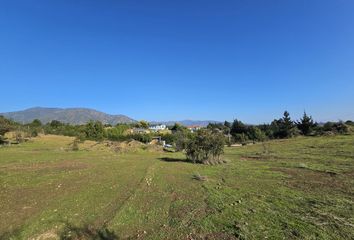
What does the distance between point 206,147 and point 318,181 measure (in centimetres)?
1341

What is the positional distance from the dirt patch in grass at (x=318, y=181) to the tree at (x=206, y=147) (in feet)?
31.5

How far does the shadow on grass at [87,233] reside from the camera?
25.1 ft

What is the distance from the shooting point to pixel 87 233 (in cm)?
791

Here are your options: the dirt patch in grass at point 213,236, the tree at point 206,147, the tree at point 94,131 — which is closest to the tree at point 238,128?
the tree at point 94,131

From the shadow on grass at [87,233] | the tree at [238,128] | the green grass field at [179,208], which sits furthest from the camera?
the tree at [238,128]

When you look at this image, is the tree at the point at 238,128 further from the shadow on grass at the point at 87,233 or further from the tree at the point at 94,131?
the shadow on grass at the point at 87,233

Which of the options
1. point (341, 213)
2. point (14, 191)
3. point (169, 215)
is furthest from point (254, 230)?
point (14, 191)

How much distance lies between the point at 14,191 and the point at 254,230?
38.1ft

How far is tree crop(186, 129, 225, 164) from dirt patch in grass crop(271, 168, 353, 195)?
9.59 meters

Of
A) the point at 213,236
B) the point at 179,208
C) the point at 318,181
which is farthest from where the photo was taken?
the point at 318,181

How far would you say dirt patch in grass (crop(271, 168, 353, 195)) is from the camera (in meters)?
13.6

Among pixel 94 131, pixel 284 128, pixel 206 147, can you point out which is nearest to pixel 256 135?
pixel 284 128

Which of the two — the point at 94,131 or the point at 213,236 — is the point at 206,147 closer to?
the point at 213,236

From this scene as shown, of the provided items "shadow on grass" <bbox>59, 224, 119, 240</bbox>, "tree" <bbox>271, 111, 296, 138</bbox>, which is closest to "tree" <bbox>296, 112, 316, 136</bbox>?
"tree" <bbox>271, 111, 296, 138</bbox>
